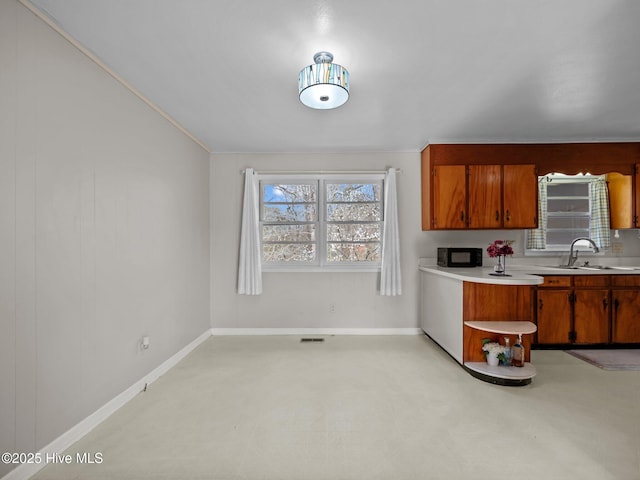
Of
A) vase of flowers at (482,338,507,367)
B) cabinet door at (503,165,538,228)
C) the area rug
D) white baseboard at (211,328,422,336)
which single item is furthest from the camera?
white baseboard at (211,328,422,336)

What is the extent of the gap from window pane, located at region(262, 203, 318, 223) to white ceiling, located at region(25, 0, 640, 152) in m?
1.14

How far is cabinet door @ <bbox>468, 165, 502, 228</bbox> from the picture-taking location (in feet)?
11.8

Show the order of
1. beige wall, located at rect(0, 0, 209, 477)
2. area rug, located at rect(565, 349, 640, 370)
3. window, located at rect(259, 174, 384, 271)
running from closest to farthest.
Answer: beige wall, located at rect(0, 0, 209, 477), area rug, located at rect(565, 349, 640, 370), window, located at rect(259, 174, 384, 271)

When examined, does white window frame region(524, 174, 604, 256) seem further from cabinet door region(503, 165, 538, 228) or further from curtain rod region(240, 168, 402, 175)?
curtain rod region(240, 168, 402, 175)

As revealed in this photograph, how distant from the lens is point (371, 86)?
2.40 m

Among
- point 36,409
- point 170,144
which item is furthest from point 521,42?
point 36,409

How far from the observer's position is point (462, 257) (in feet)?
12.2

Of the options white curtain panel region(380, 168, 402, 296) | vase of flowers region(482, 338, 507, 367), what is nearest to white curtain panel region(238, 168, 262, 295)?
white curtain panel region(380, 168, 402, 296)

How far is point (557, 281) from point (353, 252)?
236 cm

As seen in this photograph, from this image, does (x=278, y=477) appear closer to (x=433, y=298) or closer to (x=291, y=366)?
(x=291, y=366)

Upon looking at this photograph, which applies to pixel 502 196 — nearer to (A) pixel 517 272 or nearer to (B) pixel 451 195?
(B) pixel 451 195

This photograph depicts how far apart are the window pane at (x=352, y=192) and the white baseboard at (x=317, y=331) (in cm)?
177

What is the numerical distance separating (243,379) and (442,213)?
112 inches

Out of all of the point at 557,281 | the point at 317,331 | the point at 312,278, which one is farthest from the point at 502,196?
the point at 317,331
